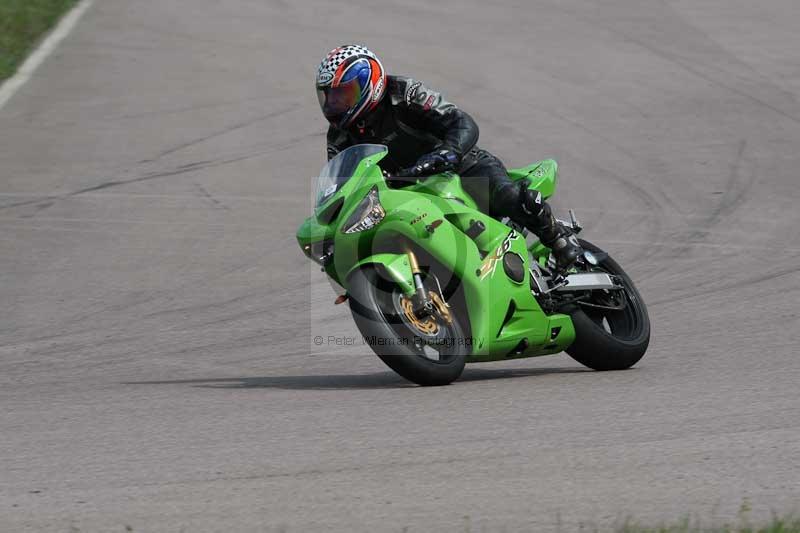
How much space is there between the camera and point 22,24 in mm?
19406

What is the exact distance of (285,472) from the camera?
5113mm

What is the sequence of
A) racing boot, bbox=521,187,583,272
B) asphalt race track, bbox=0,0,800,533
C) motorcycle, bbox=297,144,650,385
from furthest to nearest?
racing boot, bbox=521,187,583,272
motorcycle, bbox=297,144,650,385
asphalt race track, bbox=0,0,800,533

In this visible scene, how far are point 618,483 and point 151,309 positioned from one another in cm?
557

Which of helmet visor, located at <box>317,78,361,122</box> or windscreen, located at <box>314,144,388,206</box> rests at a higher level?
helmet visor, located at <box>317,78,361,122</box>

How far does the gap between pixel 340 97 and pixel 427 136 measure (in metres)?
0.66

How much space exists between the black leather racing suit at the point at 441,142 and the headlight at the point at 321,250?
764 mm

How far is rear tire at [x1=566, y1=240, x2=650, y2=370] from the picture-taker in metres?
7.55

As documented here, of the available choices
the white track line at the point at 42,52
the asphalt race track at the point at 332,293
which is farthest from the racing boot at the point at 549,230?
the white track line at the point at 42,52

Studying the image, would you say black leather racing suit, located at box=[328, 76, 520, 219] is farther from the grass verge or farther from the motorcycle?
the grass verge

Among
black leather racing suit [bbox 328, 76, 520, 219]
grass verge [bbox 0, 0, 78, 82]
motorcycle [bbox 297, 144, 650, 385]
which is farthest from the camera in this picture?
grass verge [bbox 0, 0, 78, 82]

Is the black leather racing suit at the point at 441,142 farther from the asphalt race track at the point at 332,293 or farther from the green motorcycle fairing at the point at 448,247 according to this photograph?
the asphalt race track at the point at 332,293

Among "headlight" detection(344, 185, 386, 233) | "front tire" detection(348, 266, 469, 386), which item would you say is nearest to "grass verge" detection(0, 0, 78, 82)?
"headlight" detection(344, 185, 386, 233)

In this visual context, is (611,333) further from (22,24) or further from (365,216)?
(22,24)

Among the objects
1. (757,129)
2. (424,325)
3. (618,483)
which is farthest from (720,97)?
(618,483)
